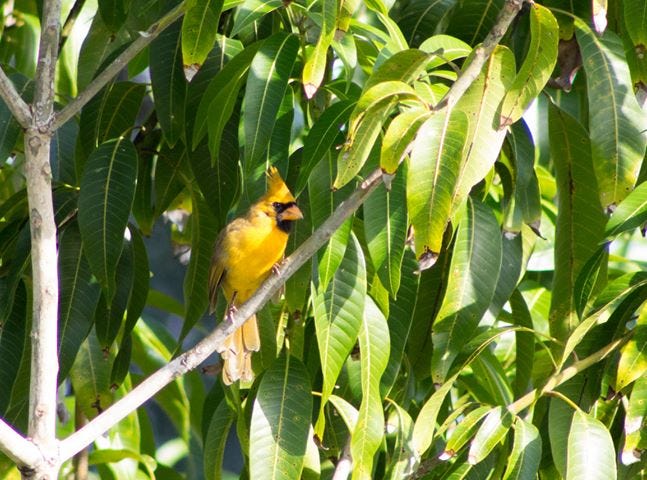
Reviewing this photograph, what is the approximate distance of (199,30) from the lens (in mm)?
2023

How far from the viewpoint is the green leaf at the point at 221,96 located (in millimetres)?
2105

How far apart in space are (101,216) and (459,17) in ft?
3.15

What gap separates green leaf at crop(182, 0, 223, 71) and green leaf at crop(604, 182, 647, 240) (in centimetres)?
80

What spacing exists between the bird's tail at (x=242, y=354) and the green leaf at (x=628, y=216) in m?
0.79

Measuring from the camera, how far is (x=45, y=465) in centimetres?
182

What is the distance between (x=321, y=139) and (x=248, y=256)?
3.11ft

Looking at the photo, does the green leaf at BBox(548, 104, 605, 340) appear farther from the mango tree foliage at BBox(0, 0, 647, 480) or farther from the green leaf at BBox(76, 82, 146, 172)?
the green leaf at BBox(76, 82, 146, 172)

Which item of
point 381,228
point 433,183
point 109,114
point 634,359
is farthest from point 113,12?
point 634,359

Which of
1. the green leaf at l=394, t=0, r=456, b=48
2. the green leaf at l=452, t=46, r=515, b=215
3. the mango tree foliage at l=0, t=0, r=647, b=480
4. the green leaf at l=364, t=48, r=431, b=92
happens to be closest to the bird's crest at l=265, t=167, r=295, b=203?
the mango tree foliage at l=0, t=0, r=647, b=480

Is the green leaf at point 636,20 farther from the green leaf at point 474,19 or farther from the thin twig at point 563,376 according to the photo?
the thin twig at point 563,376

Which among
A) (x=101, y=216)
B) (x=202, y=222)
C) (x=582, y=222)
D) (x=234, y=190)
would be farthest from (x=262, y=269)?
(x=582, y=222)

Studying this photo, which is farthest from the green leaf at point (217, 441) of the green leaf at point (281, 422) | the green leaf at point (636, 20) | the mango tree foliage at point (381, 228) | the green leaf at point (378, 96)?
the green leaf at point (636, 20)

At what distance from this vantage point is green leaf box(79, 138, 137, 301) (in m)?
2.22

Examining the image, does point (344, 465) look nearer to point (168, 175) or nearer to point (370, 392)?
point (370, 392)
